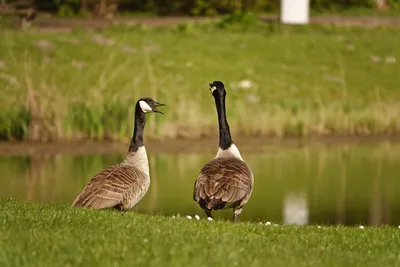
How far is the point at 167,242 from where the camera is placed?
12.1 m

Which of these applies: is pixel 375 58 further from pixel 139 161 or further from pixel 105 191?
pixel 105 191

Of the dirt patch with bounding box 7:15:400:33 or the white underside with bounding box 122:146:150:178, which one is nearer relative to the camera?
the white underside with bounding box 122:146:150:178

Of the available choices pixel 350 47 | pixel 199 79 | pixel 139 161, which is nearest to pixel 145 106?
pixel 139 161

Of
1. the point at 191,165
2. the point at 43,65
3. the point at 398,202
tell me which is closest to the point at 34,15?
the point at 43,65

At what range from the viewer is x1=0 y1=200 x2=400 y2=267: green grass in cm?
1152

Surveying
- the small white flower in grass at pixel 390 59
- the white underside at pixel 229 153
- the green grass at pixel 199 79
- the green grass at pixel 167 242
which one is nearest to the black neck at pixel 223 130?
the white underside at pixel 229 153

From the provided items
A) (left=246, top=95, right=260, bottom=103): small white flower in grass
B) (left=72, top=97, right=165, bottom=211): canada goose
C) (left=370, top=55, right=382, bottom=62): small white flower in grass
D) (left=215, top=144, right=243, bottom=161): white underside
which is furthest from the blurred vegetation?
(left=72, top=97, right=165, bottom=211): canada goose

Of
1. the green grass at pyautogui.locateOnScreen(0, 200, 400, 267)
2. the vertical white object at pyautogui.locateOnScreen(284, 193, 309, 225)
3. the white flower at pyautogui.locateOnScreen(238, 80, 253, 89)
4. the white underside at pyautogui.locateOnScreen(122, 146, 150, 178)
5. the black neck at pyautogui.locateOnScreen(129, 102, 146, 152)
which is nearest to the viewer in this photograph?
the green grass at pyautogui.locateOnScreen(0, 200, 400, 267)

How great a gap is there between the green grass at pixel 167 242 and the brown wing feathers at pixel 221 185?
1.91ft

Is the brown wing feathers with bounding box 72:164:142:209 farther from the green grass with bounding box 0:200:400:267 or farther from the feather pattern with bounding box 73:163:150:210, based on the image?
the green grass with bounding box 0:200:400:267

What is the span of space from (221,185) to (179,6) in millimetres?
39010

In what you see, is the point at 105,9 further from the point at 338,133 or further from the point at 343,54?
the point at 338,133

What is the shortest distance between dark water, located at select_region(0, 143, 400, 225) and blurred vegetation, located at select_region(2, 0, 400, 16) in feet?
75.0

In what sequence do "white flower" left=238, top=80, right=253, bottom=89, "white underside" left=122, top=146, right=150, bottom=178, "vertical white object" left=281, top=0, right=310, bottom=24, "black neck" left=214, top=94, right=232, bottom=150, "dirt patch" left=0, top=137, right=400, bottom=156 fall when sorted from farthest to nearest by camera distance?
"vertical white object" left=281, top=0, right=310, bottom=24 → "white flower" left=238, top=80, right=253, bottom=89 → "dirt patch" left=0, top=137, right=400, bottom=156 → "black neck" left=214, top=94, right=232, bottom=150 → "white underside" left=122, top=146, right=150, bottom=178
